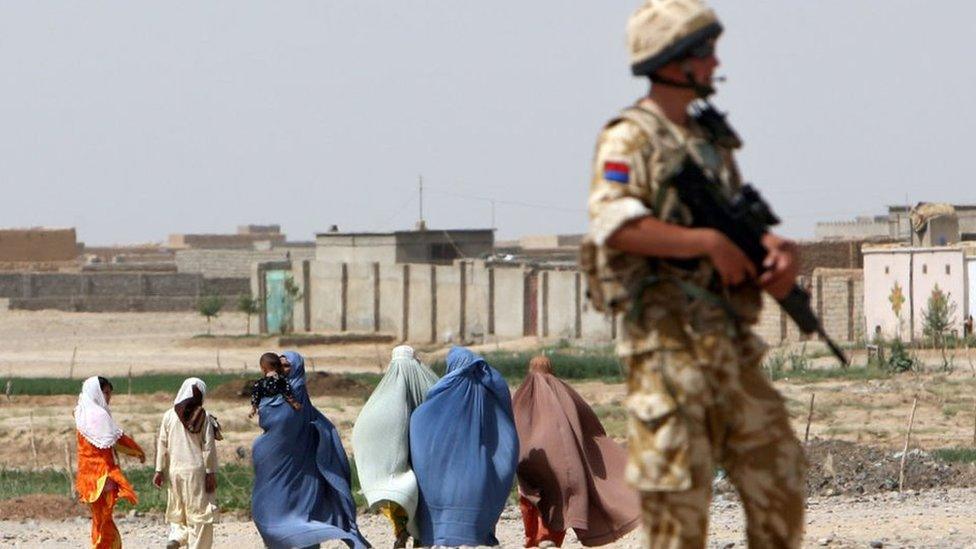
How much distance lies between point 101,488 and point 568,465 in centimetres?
243

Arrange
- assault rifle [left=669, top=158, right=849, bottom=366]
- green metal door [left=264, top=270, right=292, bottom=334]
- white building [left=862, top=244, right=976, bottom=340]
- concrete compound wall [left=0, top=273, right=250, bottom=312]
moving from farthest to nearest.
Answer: concrete compound wall [left=0, top=273, right=250, bottom=312]
green metal door [left=264, top=270, right=292, bottom=334]
white building [left=862, top=244, right=976, bottom=340]
assault rifle [left=669, top=158, right=849, bottom=366]

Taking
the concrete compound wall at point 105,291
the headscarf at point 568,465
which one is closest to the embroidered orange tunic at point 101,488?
the headscarf at point 568,465

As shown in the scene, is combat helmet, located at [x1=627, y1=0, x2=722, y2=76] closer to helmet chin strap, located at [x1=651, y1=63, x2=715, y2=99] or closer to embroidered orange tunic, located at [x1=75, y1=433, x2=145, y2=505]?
helmet chin strap, located at [x1=651, y1=63, x2=715, y2=99]

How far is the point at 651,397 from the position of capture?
3.89m

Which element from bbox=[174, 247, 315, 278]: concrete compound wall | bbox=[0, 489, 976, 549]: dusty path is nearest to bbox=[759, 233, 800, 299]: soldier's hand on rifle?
bbox=[0, 489, 976, 549]: dusty path

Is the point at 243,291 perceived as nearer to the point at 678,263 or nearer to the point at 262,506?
the point at 262,506

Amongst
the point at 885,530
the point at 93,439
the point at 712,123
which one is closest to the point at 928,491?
the point at 885,530

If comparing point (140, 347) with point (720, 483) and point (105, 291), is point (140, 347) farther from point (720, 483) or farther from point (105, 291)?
point (720, 483)

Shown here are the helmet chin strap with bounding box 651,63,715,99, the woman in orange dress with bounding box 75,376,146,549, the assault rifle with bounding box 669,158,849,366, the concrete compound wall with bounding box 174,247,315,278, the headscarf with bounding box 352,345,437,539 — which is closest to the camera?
the assault rifle with bounding box 669,158,849,366

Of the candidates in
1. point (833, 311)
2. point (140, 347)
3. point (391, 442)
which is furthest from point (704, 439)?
point (140, 347)

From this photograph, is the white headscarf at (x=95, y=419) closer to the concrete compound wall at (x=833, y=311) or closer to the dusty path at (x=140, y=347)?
the dusty path at (x=140, y=347)

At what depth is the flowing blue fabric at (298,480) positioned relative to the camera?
994 cm

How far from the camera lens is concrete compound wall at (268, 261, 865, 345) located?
117ft

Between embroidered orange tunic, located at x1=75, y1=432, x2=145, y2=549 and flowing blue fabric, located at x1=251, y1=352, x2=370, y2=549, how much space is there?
28.5 inches
